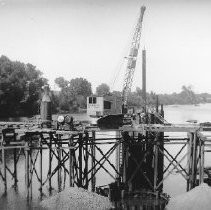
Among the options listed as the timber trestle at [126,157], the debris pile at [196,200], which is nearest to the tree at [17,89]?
the timber trestle at [126,157]

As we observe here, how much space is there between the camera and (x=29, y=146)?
831 inches

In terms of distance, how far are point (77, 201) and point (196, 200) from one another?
6.86 m

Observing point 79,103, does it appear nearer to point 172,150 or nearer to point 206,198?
point 172,150

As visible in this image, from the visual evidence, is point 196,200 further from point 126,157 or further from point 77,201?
point 77,201

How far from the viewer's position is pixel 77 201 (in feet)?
64.6

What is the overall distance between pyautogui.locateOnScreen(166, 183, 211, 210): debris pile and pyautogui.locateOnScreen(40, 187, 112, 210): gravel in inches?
166

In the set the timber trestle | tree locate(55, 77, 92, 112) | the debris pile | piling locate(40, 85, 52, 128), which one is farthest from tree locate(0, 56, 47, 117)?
the debris pile

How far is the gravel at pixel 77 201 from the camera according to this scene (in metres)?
19.6

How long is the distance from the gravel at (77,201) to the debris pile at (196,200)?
421 centimetres

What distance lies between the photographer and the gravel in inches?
771

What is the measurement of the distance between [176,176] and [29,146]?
14479 millimetres

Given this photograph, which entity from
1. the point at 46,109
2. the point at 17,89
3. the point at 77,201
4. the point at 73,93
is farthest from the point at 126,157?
the point at 73,93

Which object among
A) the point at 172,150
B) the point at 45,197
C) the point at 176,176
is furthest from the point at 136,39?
the point at 45,197

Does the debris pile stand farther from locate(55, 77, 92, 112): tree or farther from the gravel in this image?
locate(55, 77, 92, 112): tree
